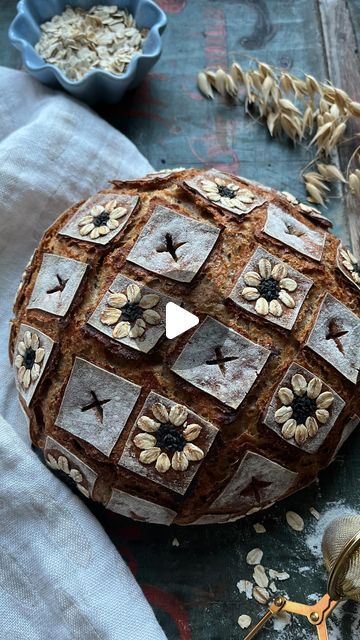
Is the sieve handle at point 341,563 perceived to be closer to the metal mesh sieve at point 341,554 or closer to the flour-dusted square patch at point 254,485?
the metal mesh sieve at point 341,554

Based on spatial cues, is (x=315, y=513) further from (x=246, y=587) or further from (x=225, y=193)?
(x=225, y=193)

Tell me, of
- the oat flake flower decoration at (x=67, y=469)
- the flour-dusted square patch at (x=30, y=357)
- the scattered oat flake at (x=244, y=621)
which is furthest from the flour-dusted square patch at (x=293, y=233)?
the scattered oat flake at (x=244, y=621)

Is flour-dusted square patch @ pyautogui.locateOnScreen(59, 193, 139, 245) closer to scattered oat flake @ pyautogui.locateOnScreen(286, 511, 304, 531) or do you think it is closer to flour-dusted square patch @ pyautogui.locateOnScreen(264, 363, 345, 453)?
flour-dusted square patch @ pyautogui.locateOnScreen(264, 363, 345, 453)

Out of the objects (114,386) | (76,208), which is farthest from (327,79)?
(114,386)

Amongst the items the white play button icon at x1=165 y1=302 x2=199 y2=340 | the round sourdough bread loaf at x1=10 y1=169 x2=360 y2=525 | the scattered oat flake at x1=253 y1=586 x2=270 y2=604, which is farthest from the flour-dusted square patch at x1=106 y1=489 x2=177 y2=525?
the white play button icon at x1=165 y1=302 x2=199 y2=340

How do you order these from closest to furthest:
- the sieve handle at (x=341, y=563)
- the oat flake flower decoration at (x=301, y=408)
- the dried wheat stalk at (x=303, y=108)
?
the sieve handle at (x=341, y=563), the oat flake flower decoration at (x=301, y=408), the dried wheat stalk at (x=303, y=108)


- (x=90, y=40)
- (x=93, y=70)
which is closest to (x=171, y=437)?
(x=93, y=70)
